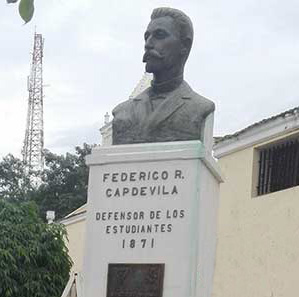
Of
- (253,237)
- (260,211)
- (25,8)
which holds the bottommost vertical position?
(25,8)

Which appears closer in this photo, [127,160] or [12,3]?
[12,3]

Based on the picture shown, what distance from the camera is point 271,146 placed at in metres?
13.7

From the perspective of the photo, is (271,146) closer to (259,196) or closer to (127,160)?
(259,196)

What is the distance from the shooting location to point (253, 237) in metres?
13.7

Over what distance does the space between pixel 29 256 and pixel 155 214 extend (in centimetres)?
735

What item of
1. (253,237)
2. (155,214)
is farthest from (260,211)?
(155,214)

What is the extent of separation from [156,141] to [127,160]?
0.28 meters

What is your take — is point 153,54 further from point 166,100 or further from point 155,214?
point 155,214

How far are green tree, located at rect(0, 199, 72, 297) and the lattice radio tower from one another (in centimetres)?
2439

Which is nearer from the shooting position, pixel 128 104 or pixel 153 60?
pixel 153 60

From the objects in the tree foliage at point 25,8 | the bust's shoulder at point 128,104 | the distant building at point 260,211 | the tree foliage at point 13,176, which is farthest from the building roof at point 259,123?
the tree foliage at point 13,176

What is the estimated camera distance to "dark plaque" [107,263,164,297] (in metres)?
7.09

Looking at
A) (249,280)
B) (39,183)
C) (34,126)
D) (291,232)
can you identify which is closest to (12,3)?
(291,232)

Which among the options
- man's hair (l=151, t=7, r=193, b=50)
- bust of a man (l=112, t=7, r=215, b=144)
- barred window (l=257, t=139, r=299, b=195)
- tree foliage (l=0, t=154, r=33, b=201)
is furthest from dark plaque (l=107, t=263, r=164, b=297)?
tree foliage (l=0, t=154, r=33, b=201)
